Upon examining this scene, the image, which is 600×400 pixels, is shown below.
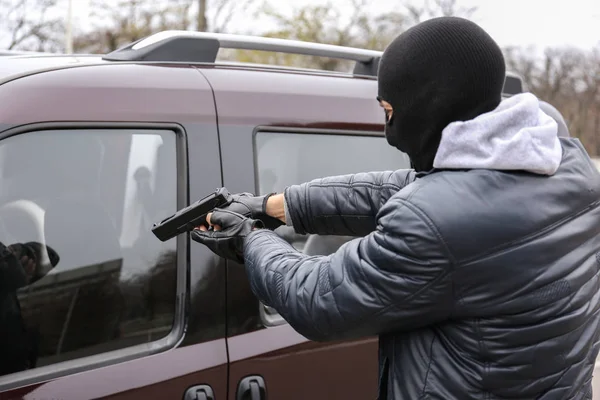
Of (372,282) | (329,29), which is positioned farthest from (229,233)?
(329,29)

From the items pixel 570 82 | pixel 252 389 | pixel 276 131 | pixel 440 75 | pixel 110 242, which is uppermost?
pixel 440 75

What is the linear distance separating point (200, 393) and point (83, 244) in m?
0.49

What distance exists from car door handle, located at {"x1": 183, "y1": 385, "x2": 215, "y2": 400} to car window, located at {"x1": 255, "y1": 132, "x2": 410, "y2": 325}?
0.89 ft

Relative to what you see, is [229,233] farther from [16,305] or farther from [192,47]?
[192,47]

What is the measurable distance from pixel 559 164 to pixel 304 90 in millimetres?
986

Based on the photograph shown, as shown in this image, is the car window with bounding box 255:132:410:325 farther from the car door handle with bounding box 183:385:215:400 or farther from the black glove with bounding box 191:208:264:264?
the black glove with bounding box 191:208:264:264

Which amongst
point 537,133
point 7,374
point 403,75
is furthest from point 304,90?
point 7,374

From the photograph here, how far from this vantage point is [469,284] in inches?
47.1

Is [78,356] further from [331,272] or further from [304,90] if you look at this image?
[304,90]

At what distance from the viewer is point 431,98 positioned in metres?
1.26

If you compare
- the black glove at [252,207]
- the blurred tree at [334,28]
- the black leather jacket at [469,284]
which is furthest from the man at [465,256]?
the blurred tree at [334,28]

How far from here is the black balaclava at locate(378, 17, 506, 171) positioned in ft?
4.03

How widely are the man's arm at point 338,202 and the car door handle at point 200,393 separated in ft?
1.58

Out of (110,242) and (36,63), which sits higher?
(36,63)
